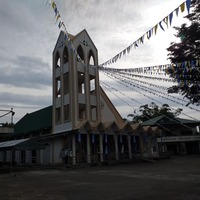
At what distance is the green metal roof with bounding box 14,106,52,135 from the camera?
29253 millimetres

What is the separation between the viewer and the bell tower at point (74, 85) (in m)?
24.8

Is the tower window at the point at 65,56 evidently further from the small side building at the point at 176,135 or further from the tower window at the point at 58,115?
the small side building at the point at 176,135

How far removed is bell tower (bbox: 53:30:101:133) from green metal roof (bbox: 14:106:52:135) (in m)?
2.88

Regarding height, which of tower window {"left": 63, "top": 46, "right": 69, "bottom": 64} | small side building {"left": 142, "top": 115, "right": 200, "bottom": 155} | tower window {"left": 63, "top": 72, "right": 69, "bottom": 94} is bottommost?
small side building {"left": 142, "top": 115, "right": 200, "bottom": 155}

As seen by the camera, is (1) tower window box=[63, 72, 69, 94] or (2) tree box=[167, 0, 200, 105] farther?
(1) tower window box=[63, 72, 69, 94]

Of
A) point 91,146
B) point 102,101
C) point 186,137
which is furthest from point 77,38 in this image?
point 186,137

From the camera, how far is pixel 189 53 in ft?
51.1

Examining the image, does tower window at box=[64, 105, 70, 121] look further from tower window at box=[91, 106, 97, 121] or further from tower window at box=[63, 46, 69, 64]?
tower window at box=[63, 46, 69, 64]

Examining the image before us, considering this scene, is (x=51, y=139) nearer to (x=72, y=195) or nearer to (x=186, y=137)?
(x=72, y=195)

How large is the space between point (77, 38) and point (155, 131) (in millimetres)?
15192

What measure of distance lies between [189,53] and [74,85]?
1274cm

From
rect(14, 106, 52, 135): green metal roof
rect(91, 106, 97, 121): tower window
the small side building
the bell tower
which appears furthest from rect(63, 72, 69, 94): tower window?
the small side building

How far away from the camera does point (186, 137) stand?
133 ft

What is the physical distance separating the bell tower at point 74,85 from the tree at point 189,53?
9.90 meters
